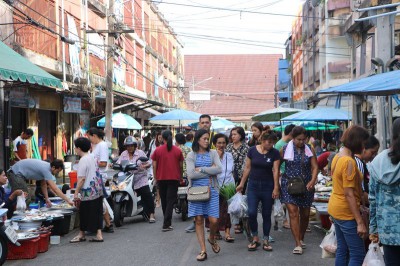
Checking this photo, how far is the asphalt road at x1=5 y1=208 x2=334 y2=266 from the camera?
8.27 metres

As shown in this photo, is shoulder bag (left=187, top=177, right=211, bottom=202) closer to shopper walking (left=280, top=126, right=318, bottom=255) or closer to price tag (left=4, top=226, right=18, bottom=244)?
shopper walking (left=280, top=126, right=318, bottom=255)

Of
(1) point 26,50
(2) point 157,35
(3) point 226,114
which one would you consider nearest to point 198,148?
(1) point 26,50

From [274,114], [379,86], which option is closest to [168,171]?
[379,86]

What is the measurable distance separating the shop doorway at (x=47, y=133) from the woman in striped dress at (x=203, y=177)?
46.6ft

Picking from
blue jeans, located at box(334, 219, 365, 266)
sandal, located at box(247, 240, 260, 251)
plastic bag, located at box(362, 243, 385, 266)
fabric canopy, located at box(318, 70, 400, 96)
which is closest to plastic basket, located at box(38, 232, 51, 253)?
sandal, located at box(247, 240, 260, 251)

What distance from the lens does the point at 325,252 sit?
6836 mm

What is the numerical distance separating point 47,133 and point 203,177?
15740 millimetres

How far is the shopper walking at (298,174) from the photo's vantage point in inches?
341

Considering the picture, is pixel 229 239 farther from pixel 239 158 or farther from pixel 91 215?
pixel 91 215

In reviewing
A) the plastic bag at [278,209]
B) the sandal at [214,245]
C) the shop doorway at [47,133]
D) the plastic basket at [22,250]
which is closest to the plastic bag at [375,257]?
the sandal at [214,245]

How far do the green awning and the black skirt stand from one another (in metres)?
2.45

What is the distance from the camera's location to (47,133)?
23047mm

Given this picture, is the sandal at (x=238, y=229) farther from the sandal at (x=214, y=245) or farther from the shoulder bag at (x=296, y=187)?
the shoulder bag at (x=296, y=187)

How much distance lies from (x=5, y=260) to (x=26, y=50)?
10.4 meters
